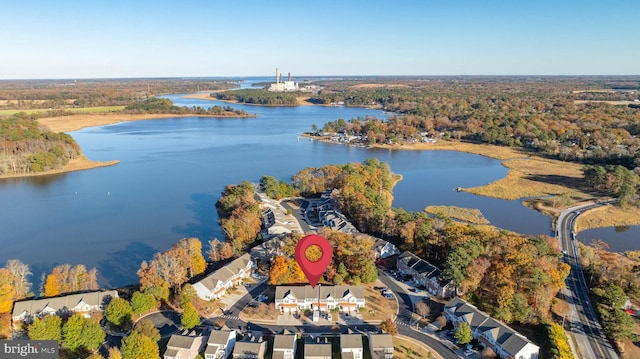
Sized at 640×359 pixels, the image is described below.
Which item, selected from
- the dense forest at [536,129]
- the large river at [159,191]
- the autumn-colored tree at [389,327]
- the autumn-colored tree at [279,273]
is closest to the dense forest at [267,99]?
the dense forest at [536,129]

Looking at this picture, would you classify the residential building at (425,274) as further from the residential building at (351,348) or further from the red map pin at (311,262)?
the residential building at (351,348)

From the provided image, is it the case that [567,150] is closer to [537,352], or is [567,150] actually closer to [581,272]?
[581,272]

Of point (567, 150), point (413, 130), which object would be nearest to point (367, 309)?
Answer: point (567, 150)

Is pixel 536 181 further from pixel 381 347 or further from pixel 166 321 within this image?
pixel 166 321

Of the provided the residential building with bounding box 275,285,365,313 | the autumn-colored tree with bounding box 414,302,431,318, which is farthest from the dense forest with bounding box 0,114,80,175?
the autumn-colored tree with bounding box 414,302,431,318

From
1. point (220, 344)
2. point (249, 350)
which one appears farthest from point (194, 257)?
point (249, 350)
